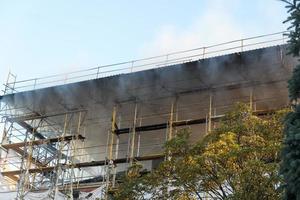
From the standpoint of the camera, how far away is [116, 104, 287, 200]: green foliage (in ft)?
51.9

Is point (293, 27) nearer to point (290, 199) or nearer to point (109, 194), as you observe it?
point (290, 199)

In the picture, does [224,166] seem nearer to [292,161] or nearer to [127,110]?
[292,161]

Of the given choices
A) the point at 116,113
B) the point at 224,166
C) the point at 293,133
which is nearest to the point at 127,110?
the point at 116,113

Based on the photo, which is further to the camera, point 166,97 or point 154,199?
point 166,97

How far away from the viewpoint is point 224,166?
54.3 ft

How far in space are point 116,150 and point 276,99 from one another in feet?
27.0

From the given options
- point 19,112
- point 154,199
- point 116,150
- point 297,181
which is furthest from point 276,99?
point 297,181

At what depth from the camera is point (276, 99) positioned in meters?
25.8

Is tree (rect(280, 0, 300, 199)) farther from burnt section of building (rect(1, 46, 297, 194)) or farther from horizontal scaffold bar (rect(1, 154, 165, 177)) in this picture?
horizontal scaffold bar (rect(1, 154, 165, 177))

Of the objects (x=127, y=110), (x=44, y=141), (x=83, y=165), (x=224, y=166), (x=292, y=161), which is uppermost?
(x=127, y=110)

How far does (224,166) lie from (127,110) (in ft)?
41.9

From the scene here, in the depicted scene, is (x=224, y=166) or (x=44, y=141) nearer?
(x=224, y=166)

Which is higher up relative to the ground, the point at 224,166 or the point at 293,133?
the point at 224,166

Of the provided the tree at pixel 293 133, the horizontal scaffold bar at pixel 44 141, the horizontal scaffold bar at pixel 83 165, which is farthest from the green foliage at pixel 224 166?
the horizontal scaffold bar at pixel 44 141
